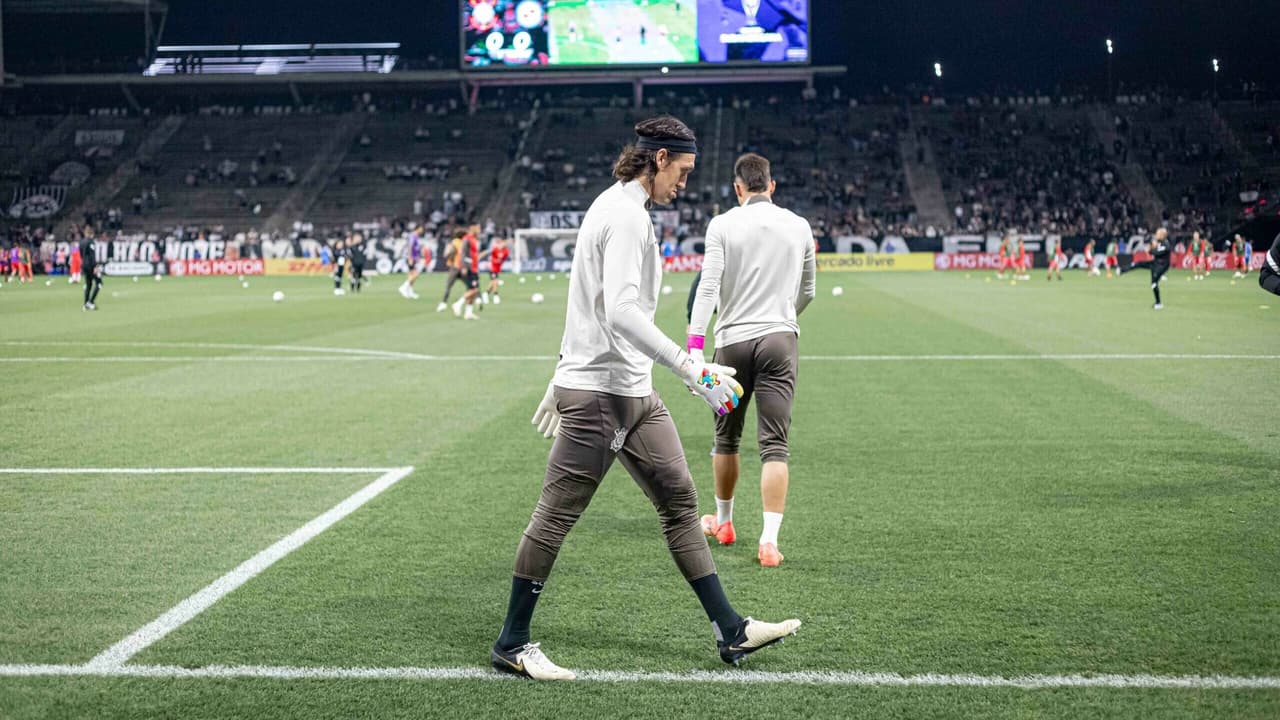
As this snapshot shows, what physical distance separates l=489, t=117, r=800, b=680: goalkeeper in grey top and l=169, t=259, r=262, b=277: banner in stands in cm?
5766

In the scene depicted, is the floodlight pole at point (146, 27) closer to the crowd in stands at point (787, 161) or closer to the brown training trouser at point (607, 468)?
the crowd in stands at point (787, 161)

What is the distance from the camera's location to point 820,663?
16.9 feet

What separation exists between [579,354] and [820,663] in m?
1.65

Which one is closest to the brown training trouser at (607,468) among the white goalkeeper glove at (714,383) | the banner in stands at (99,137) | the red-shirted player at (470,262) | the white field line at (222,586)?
the white goalkeeper glove at (714,383)

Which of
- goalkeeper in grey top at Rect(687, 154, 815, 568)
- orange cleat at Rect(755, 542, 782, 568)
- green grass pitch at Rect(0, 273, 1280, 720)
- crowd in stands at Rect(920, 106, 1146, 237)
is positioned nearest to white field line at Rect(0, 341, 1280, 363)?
green grass pitch at Rect(0, 273, 1280, 720)

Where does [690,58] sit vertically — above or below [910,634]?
above

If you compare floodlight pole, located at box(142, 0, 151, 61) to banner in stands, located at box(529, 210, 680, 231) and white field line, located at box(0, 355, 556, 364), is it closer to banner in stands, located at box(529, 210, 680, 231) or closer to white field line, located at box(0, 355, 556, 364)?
banner in stands, located at box(529, 210, 680, 231)

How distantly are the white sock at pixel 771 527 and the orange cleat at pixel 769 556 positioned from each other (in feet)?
0.10

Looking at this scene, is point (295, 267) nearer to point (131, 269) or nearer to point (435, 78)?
point (131, 269)

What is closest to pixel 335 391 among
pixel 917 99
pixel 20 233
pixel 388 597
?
pixel 388 597

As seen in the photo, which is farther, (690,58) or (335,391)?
(690,58)

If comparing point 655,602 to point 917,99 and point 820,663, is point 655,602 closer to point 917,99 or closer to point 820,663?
point 820,663

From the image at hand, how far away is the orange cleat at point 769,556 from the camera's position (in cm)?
673

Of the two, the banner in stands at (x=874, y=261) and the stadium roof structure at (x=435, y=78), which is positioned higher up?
the stadium roof structure at (x=435, y=78)
